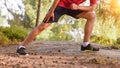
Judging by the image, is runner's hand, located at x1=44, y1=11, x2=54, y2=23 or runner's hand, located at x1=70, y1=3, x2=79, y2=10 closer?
runner's hand, located at x1=44, y1=11, x2=54, y2=23

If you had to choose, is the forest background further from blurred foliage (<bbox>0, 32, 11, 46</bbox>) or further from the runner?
the runner

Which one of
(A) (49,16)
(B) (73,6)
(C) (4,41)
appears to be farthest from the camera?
(C) (4,41)

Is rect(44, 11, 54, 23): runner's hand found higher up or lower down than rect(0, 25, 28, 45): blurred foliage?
higher up

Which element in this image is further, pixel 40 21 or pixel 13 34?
pixel 40 21

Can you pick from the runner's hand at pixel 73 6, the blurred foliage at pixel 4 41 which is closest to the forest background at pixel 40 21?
the blurred foliage at pixel 4 41

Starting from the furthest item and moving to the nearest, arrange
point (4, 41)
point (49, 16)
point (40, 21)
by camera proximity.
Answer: point (40, 21)
point (4, 41)
point (49, 16)

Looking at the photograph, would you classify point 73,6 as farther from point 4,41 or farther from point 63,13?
point 4,41

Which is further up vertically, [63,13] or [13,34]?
[63,13]

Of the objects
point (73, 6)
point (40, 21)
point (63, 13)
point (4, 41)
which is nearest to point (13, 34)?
point (4, 41)

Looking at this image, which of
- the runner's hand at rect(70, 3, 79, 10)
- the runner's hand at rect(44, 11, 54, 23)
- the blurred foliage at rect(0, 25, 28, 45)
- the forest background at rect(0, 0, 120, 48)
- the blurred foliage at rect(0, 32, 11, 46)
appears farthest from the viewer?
the forest background at rect(0, 0, 120, 48)

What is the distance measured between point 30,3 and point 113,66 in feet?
56.4

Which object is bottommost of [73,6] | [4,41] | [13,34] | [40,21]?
[4,41]

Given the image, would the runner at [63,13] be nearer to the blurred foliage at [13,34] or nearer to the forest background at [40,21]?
the blurred foliage at [13,34]

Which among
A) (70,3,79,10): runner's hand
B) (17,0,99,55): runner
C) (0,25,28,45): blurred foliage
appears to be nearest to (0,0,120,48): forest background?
(0,25,28,45): blurred foliage
